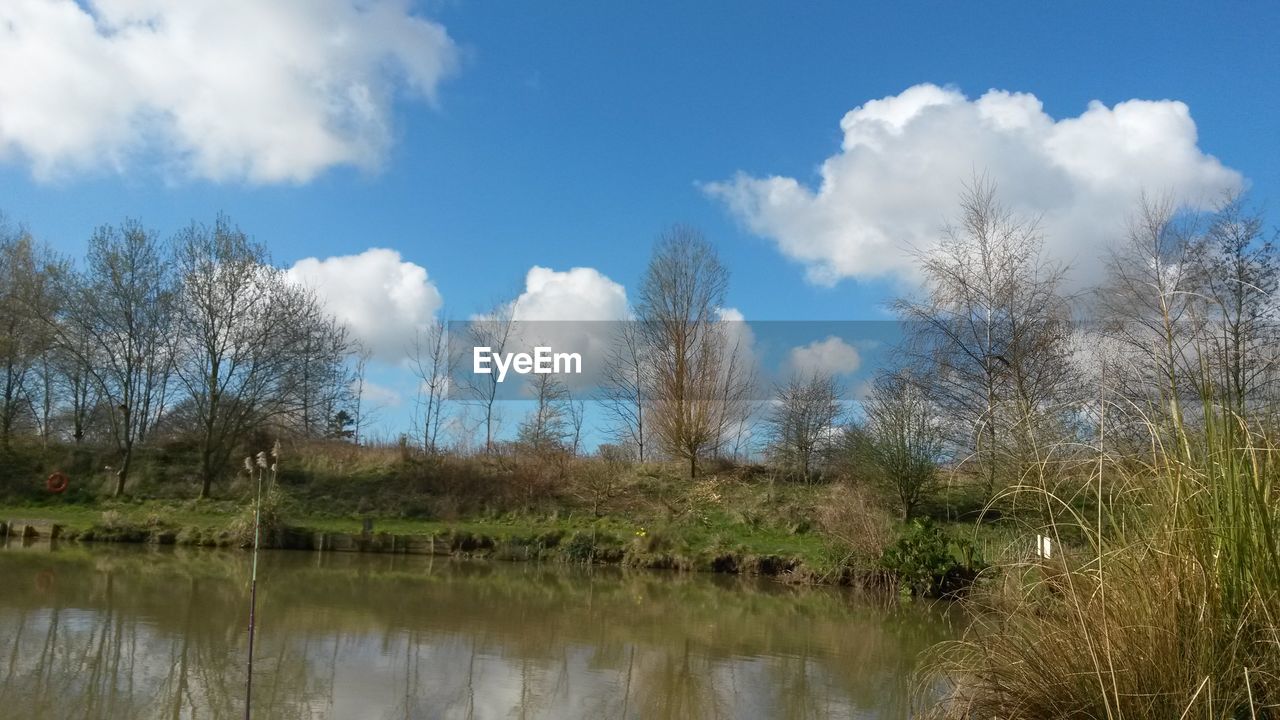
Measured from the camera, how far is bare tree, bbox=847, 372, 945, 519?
1839 cm

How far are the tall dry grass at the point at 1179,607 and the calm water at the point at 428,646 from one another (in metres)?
3.38

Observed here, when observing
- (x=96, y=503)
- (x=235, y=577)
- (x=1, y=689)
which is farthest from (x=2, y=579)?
(x=96, y=503)

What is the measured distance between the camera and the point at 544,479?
24.4m

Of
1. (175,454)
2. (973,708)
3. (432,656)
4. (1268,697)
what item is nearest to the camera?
(1268,697)

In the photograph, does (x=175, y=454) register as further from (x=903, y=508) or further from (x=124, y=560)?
(x=903, y=508)

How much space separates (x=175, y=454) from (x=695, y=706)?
24521 millimetres

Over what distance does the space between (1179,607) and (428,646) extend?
701 cm

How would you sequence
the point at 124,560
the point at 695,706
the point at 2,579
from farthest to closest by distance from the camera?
the point at 124,560 → the point at 2,579 → the point at 695,706

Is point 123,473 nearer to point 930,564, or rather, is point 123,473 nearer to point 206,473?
point 206,473

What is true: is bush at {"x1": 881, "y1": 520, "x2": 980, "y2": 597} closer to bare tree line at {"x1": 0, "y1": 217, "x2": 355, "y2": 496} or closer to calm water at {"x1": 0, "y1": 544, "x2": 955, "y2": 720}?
calm water at {"x1": 0, "y1": 544, "x2": 955, "y2": 720}

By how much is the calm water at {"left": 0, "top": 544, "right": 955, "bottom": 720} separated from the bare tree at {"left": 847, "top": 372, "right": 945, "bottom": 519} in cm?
487

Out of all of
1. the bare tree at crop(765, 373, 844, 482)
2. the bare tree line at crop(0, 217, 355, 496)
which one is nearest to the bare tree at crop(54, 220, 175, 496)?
the bare tree line at crop(0, 217, 355, 496)

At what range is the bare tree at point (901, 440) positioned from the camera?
60.3 ft

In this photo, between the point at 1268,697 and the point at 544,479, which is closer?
the point at 1268,697
